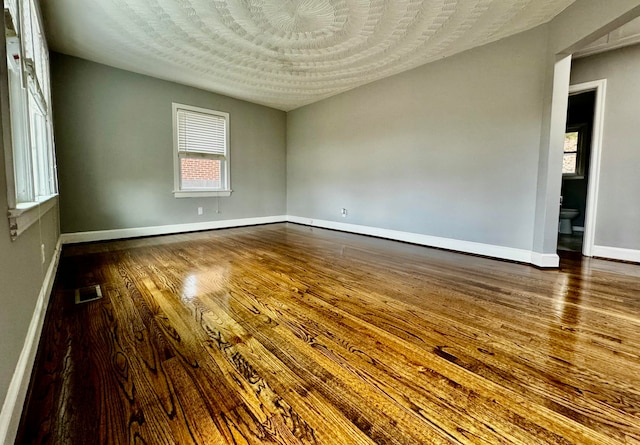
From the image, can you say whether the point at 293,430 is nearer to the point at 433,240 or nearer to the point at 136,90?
the point at 433,240

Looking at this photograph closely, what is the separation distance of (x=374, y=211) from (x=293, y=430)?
3.94 metres

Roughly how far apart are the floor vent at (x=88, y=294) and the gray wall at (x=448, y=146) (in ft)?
12.0

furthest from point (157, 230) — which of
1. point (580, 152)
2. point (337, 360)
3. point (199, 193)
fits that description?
point (580, 152)

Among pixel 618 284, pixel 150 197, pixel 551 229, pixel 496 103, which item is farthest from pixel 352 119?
pixel 618 284

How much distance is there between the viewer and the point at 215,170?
518 cm

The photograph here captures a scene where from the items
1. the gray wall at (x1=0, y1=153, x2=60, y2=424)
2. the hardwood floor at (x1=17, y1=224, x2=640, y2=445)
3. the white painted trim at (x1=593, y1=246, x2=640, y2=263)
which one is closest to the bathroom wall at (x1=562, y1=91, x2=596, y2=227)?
the white painted trim at (x1=593, y1=246, x2=640, y2=263)

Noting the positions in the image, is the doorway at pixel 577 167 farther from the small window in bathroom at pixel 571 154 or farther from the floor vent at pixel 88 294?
the floor vent at pixel 88 294

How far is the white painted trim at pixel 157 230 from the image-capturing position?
384 cm

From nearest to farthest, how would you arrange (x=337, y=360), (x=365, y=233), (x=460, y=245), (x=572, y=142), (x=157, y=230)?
(x=337, y=360)
(x=460, y=245)
(x=157, y=230)
(x=365, y=233)
(x=572, y=142)

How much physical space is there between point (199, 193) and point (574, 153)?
7336mm

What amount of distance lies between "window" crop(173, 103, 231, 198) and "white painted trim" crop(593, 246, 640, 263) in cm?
561

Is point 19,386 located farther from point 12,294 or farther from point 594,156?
point 594,156

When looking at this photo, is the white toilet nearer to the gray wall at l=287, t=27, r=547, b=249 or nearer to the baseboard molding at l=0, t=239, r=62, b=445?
the gray wall at l=287, t=27, r=547, b=249

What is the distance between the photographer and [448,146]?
3.68 meters
